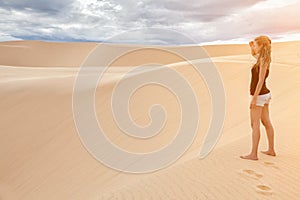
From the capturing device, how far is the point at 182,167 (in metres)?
4.67

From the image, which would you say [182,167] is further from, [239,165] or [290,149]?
[290,149]

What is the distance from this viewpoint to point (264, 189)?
3770 millimetres

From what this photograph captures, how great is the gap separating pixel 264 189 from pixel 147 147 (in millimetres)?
3539

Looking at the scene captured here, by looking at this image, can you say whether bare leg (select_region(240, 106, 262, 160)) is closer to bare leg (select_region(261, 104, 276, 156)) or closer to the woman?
the woman

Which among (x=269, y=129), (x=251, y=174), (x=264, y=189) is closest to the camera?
(x=264, y=189)

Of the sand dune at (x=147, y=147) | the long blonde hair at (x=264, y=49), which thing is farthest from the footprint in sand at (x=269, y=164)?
the long blonde hair at (x=264, y=49)

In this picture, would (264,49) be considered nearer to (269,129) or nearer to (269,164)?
(269,129)

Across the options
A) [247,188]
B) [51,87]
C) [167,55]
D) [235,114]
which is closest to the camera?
[247,188]

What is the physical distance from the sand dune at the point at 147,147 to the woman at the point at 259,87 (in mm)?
320

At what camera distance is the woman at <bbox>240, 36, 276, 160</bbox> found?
4492mm

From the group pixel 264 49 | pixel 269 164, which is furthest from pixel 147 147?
pixel 264 49

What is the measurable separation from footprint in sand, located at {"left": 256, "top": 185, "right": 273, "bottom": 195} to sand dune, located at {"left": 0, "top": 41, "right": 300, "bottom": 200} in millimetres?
11

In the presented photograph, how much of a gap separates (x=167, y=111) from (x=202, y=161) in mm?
3961

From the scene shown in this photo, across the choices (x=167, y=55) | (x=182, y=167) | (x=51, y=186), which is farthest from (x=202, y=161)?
(x=167, y=55)
